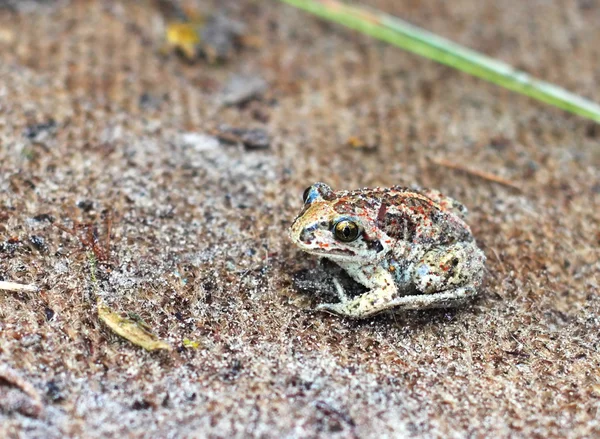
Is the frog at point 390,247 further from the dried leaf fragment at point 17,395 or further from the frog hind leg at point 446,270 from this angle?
the dried leaf fragment at point 17,395

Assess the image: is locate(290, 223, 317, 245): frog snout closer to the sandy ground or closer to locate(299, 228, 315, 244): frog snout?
locate(299, 228, 315, 244): frog snout

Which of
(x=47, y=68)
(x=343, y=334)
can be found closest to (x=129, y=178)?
(x=47, y=68)

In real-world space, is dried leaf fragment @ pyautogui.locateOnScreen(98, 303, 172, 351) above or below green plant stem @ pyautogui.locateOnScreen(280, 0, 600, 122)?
below

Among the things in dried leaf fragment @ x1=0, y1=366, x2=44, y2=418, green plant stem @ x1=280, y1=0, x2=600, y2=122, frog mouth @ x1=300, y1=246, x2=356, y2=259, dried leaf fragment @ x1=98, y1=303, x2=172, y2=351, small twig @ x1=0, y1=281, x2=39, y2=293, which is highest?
green plant stem @ x1=280, y1=0, x2=600, y2=122

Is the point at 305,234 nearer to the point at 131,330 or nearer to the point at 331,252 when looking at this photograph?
the point at 331,252

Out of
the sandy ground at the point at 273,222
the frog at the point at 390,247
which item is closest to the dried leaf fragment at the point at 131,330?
the sandy ground at the point at 273,222

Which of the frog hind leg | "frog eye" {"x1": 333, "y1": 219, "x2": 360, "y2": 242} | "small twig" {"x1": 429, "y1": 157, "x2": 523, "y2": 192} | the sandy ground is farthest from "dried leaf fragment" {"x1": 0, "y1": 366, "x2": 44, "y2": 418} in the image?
"small twig" {"x1": 429, "y1": 157, "x2": 523, "y2": 192}
